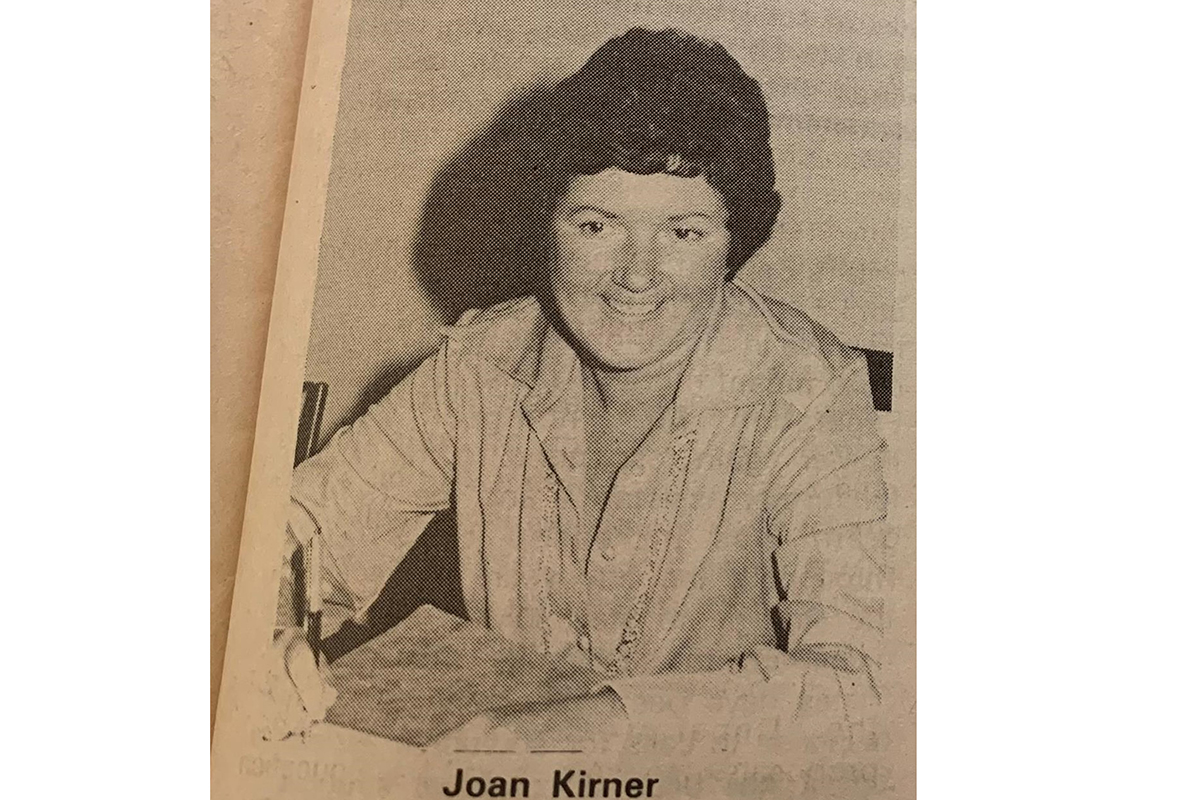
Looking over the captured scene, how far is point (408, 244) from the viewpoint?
1725 mm

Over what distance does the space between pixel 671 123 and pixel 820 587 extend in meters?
0.80

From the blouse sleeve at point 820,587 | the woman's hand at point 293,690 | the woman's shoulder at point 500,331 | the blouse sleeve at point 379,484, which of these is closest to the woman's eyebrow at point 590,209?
the woman's shoulder at point 500,331

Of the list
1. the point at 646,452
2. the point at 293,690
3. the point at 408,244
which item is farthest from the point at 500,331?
the point at 293,690

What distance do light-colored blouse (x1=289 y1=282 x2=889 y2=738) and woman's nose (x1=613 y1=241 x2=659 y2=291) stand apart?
13 centimetres

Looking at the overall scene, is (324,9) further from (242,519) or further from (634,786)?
(634,786)

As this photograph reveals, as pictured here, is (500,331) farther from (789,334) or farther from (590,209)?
(789,334)

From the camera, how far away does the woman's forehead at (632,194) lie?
1739mm

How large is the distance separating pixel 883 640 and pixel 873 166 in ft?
2.61

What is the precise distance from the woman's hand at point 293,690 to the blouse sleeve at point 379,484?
0.34ft

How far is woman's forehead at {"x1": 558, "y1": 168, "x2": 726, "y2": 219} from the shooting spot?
1739 millimetres

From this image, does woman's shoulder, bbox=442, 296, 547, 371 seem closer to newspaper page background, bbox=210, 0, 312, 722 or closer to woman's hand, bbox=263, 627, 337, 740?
newspaper page background, bbox=210, 0, 312, 722

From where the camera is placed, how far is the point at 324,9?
68.9 inches

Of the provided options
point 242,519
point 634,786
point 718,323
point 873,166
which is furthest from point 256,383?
point 873,166

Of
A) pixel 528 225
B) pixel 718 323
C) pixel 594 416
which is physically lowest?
pixel 594 416
